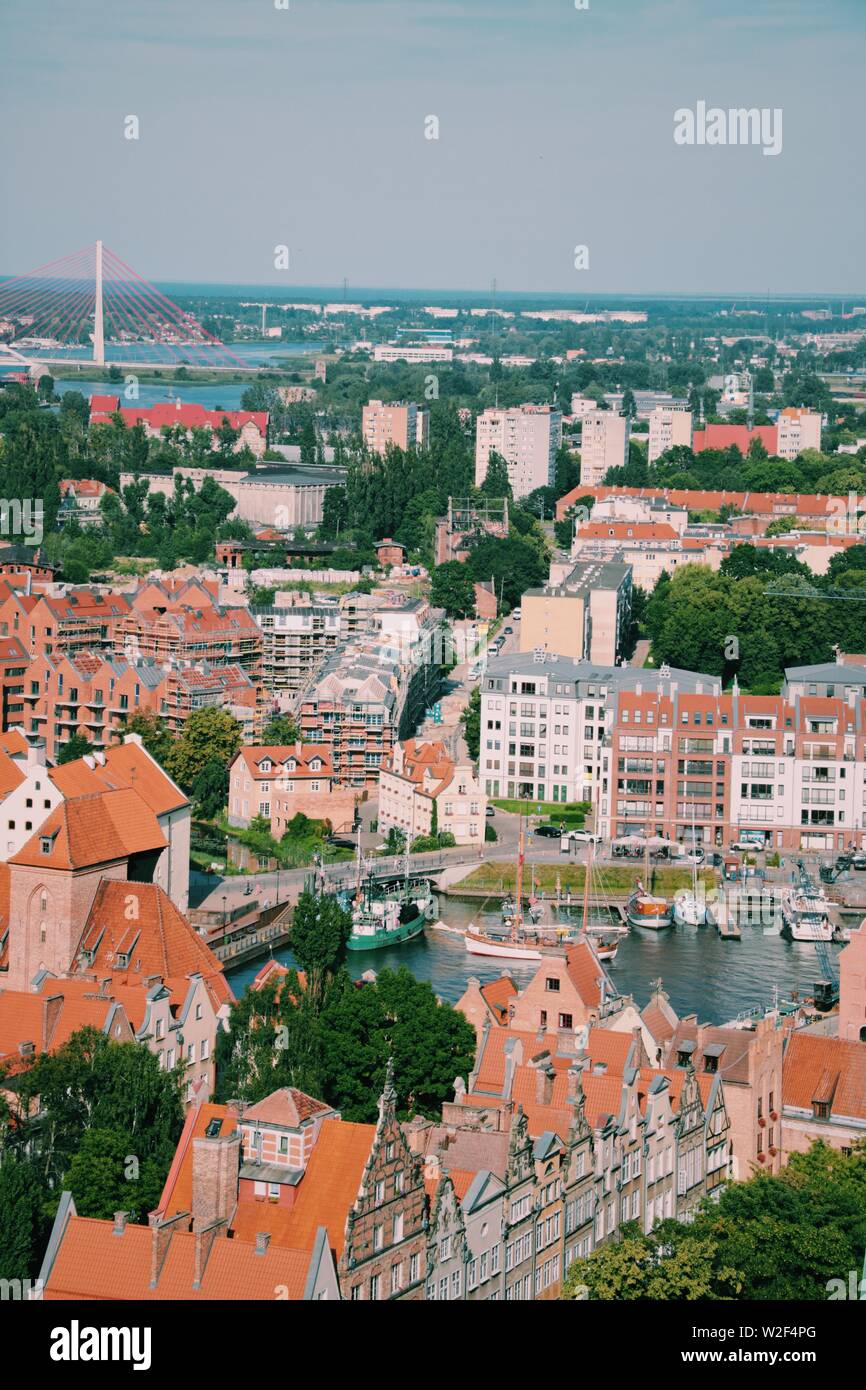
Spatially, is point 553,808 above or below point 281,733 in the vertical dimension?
below

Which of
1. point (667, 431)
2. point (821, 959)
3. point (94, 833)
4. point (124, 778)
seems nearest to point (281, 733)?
point (821, 959)

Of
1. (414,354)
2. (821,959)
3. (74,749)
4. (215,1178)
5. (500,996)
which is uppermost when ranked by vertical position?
(414,354)

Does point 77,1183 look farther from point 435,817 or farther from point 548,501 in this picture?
point 548,501

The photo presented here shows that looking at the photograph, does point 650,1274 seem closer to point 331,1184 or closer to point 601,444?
point 331,1184
